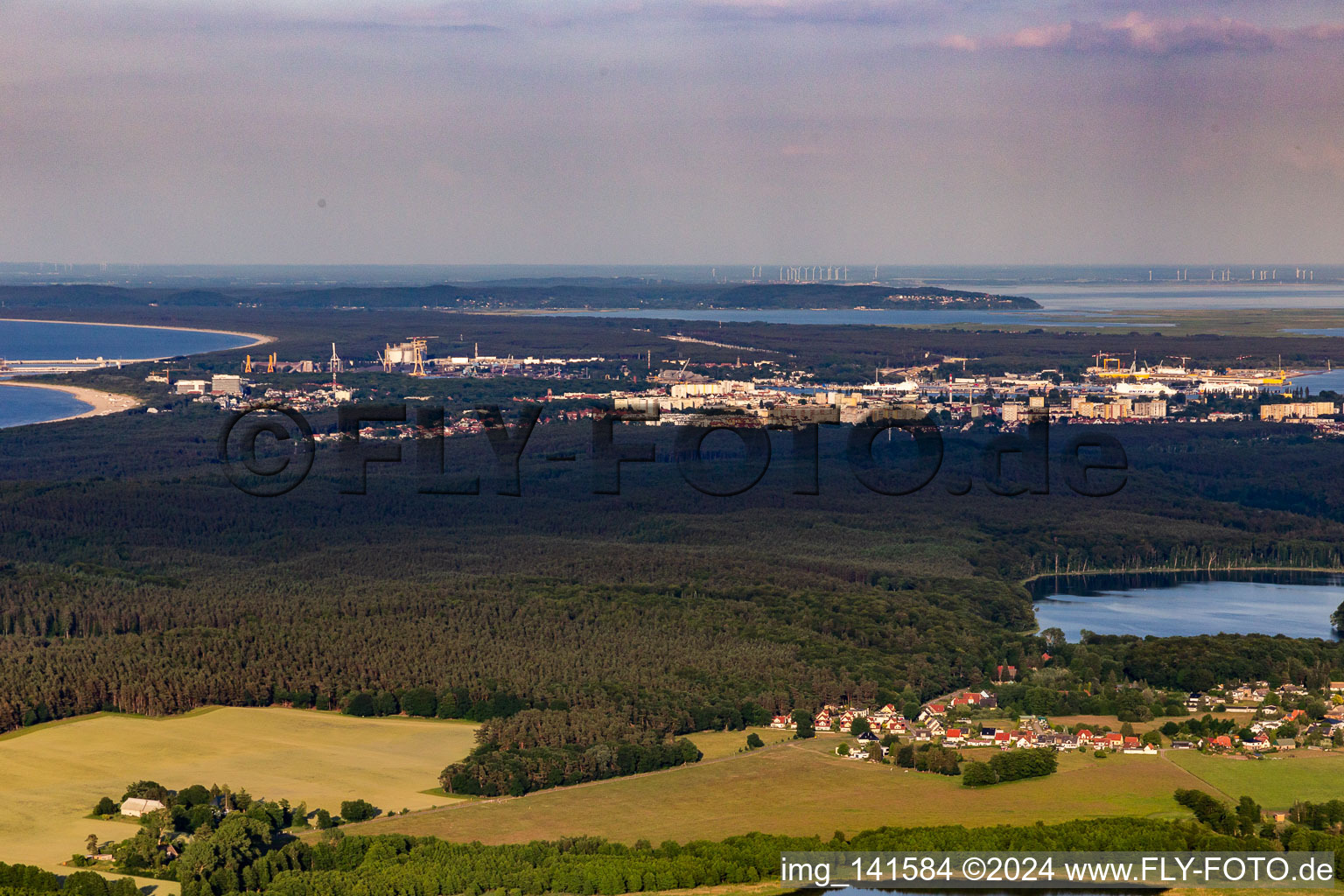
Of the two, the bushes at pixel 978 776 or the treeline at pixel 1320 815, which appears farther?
the bushes at pixel 978 776

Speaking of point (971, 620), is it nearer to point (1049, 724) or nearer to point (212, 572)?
point (1049, 724)

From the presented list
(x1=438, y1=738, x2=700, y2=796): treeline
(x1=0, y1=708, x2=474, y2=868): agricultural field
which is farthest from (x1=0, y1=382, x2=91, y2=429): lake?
(x1=438, y1=738, x2=700, y2=796): treeline

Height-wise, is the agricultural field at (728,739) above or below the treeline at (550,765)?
below

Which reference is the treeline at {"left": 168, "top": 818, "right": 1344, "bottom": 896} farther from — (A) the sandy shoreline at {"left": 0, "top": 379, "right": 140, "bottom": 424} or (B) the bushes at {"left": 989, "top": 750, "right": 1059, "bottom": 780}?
(A) the sandy shoreline at {"left": 0, "top": 379, "right": 140, "bottom": 424}

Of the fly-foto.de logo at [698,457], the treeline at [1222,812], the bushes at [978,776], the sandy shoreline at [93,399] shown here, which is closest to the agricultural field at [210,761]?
the bushes at [978,776]

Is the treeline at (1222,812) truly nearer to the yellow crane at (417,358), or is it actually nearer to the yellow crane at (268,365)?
the yellow crane at (417,358)

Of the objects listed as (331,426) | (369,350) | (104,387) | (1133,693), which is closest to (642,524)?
(1133,693)

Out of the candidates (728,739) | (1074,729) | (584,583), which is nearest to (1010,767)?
(1074,729)
